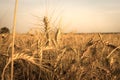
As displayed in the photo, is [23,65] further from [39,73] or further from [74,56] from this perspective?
[74,56]

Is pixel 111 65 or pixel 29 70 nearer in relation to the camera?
pixel 29 70

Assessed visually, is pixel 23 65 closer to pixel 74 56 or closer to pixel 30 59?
pixel 74 56

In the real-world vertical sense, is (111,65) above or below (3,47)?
below

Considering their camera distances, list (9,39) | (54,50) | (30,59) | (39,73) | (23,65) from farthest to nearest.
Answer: (9,39), (54,50), (23,65), (39,73), (30,59)

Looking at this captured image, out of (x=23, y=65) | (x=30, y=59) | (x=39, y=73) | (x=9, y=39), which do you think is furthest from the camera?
(x=9, y=39)

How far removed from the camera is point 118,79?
2779mm

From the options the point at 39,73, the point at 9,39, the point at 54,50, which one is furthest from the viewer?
the point at 9,39

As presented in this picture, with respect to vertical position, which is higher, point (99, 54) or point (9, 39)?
point (9, 39)

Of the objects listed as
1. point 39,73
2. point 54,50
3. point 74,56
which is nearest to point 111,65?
point 74,56

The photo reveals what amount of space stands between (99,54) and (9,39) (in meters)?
1.24

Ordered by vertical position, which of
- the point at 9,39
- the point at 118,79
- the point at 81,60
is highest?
the point at 9,39

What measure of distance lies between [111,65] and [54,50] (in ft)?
2.24

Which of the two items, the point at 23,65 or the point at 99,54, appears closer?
the point at 23,65

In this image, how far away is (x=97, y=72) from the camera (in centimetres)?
286
